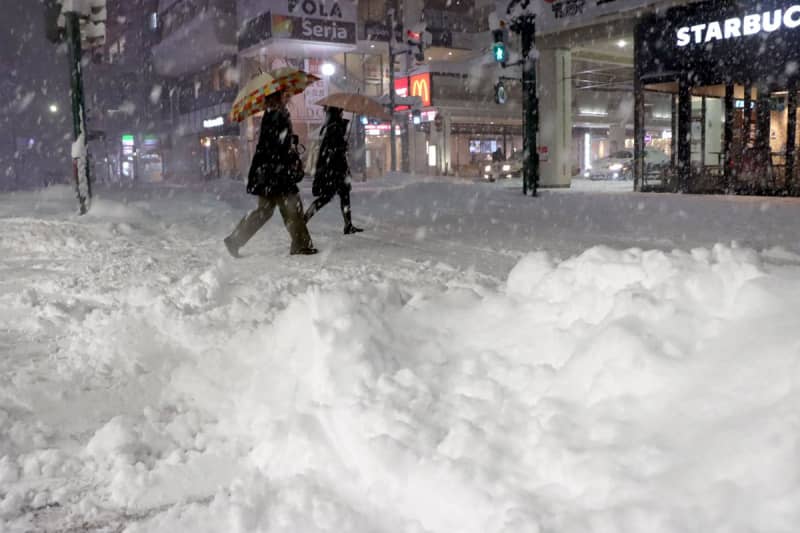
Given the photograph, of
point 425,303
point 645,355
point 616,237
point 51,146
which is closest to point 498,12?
point 616,237

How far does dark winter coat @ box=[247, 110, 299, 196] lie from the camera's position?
7473 millimetres

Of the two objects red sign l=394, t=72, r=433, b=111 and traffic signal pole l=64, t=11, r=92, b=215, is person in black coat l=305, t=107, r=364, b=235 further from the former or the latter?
red sign l=394, t=72, r=433, b=111

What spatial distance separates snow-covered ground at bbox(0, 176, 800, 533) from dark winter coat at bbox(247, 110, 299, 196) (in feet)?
7.08

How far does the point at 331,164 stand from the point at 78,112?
563cm

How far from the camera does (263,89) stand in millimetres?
7508

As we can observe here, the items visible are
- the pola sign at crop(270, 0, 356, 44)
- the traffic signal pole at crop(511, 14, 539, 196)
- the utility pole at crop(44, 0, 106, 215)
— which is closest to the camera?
the utility pole at crop(44, 0, 106, 215)

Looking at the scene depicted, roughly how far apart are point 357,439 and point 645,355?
4.02 ft

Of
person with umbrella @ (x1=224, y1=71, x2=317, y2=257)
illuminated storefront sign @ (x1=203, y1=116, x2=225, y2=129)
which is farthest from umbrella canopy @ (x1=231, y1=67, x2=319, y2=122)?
illuminated storefront sign @ (x1=203, y1=116, x2=225, y2=129)

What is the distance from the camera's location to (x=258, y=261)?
7.46m

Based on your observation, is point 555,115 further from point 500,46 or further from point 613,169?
point 613,169

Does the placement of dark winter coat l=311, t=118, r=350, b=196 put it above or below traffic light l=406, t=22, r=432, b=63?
below

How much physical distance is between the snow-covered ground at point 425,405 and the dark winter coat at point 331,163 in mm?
3599

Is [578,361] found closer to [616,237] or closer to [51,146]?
[616,237]

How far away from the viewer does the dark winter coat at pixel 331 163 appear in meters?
8.98
